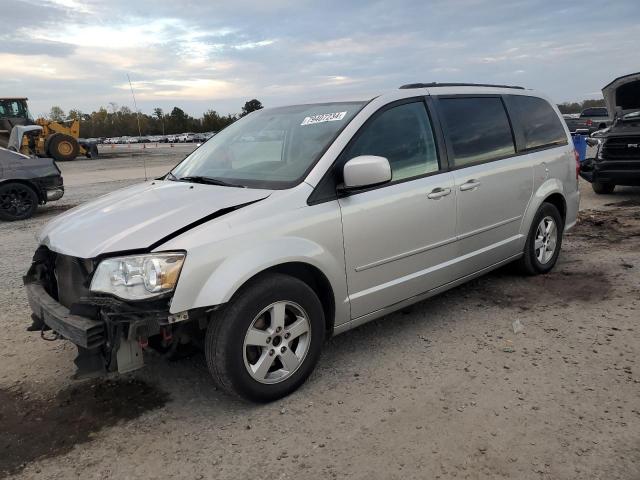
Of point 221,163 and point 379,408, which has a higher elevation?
point 221,163

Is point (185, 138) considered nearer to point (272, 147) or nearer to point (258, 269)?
point (272, 147)

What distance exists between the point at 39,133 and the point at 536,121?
2795cm

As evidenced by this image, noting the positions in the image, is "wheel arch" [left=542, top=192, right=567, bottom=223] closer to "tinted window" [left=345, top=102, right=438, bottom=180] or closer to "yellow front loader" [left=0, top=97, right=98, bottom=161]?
"tinted window" [left=345, top=102, right=438, bottom=180]

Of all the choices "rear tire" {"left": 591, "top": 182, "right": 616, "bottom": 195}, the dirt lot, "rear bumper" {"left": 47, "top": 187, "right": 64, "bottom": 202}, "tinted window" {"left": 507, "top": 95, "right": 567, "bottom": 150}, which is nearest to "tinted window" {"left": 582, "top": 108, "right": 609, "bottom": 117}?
"rear tire" {"left": 591, "top": 182, "right": 616, "bottom": 195}

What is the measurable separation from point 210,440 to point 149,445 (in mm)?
313

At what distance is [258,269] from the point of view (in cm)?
291

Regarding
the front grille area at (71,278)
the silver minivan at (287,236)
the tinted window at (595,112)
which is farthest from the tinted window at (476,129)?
the tinted window at (595,112)

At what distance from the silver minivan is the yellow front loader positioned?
25.1 meters

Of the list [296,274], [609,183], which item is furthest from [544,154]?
[609,183]

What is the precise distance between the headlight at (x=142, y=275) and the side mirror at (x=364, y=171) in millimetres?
1114

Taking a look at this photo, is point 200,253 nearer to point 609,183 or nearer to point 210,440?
point 210,440

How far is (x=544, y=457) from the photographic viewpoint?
2.57 m

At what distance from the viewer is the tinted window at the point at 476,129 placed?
13.7 feet

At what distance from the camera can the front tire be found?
288 centimetres
